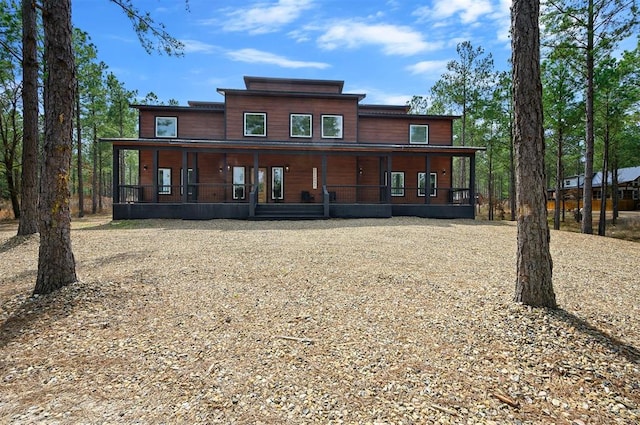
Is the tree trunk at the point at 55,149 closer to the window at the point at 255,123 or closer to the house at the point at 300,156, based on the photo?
the house at the point at 300,156

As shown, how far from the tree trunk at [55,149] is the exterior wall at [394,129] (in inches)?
660

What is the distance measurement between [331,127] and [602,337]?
17.2 meters

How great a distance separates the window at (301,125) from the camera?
62.4ft

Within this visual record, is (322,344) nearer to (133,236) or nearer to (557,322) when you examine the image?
(557,322)

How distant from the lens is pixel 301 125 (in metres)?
19.1

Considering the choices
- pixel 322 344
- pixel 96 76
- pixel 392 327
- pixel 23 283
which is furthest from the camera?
pixel 96 76

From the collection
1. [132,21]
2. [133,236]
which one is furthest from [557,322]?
[133,236]

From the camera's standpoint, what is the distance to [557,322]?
3545 millimetres

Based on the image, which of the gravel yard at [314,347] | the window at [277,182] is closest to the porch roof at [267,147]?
the window at [277,182]

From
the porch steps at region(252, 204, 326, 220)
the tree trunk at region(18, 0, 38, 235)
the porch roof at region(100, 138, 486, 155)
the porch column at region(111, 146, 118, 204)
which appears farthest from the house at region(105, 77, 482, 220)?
the tree trunk at region(18, 0, 38, 235)

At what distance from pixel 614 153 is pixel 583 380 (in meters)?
26.3

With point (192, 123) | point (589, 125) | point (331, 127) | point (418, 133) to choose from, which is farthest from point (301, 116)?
point (589, 125)

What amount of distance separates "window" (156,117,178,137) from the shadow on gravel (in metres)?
19.4

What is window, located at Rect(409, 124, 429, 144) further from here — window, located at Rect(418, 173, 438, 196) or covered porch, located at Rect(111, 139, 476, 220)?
window, located at Rect(418, 173, 438, 196)
